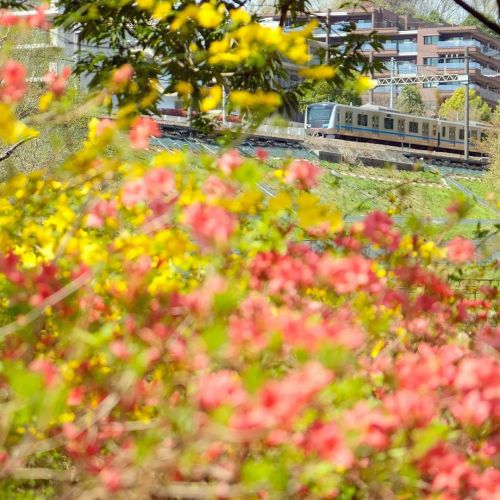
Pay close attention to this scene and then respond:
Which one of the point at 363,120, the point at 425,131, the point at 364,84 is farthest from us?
the point at 425,131

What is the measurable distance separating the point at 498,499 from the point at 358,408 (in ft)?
1.27

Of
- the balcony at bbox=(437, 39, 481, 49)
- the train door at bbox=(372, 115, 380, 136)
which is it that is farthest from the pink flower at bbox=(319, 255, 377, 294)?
the balcony at bbox=(437, 39, 481, 49)

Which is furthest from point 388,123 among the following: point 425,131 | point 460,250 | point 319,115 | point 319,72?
point 460,250

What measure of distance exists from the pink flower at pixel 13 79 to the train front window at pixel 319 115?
48998 millimetres

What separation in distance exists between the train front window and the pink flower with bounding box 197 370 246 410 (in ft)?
164

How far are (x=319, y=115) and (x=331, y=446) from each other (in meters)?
51.0

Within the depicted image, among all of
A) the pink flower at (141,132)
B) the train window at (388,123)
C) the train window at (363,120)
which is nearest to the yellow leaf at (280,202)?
the pink flower at (141,132)

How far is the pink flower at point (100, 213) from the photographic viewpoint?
2.90 m

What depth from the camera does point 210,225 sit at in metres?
2.20

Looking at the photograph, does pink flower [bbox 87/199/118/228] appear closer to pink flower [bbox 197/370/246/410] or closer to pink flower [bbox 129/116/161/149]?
pink flower [bbox 129/116/161/149]

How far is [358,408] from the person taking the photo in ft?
7.01

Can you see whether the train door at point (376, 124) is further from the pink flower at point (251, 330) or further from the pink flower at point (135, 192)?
the pink flower at point (251, 330)

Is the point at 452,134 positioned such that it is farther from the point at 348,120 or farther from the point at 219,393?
the point at 219,393

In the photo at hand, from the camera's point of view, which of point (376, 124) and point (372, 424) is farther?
point (376, 124)
